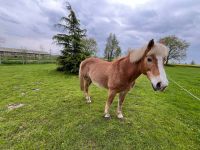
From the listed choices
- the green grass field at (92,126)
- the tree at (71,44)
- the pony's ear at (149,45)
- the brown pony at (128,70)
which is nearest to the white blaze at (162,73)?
the brown pony at (128,70)

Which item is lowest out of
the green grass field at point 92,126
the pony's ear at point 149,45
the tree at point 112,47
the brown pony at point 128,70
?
the green grass field at point 92,126

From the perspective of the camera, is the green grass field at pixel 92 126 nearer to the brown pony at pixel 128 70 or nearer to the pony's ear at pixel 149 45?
the brown pony at pixel 128 70

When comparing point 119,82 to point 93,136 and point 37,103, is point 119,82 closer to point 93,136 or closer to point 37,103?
point 93,136

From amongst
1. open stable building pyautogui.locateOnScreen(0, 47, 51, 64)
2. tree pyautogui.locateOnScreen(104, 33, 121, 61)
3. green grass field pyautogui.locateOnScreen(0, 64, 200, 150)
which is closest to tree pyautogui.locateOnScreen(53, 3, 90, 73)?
green grass field pyautogui.locateOnScreen(0, 64, 200, 150)

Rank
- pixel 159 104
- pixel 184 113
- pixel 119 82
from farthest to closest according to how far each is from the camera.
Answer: pixel 159 104, pixel 184 113, pixel 119 82

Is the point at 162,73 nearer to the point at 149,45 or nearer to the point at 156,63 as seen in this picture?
the point at 156,63

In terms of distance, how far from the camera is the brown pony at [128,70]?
1903mm

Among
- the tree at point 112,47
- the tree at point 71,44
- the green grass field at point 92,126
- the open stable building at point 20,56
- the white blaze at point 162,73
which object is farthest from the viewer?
the tree at point 112,47

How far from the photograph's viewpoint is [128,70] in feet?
Result: 8.45

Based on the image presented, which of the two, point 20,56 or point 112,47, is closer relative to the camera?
point 20,56

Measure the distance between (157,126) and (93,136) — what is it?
1.41 m

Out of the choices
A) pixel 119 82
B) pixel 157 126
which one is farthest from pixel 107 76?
pixel 157 126

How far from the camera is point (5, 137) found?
2.40 meters

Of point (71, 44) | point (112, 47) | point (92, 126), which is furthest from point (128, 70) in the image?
point (112, 47)
